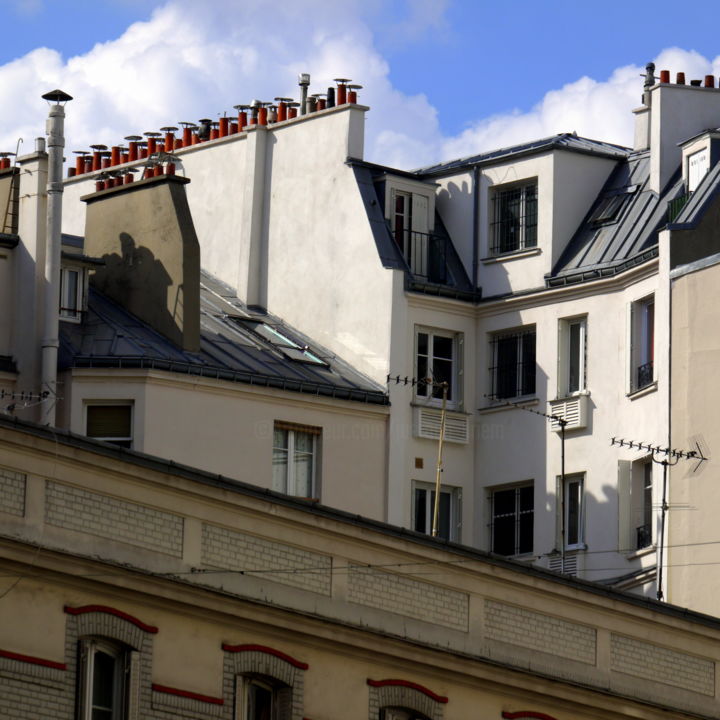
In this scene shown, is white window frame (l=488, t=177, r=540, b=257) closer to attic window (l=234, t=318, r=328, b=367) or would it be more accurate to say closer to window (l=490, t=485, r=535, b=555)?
attic window (l=234, t=318, r=328, b=367)

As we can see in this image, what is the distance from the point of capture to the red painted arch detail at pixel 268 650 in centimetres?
3319

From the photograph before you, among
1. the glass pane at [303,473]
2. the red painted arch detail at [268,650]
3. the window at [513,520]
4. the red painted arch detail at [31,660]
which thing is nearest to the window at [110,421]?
the glass pane at [303,473]

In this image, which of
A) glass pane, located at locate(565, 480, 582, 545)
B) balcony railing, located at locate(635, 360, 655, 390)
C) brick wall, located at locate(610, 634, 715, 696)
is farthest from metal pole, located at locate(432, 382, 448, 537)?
brick wall, located at locate(610, 634, 715, 696)

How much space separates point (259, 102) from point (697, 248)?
36.0ft

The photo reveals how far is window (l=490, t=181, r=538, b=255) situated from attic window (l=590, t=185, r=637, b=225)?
1208mm

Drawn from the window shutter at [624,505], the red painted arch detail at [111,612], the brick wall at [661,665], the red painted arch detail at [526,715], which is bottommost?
the red painted arch detail at [526,715]

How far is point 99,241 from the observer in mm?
48844

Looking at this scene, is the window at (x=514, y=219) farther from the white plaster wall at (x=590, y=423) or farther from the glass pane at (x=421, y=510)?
the glass pane at (x=421, y=510)

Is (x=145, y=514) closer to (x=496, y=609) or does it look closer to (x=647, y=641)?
(x=496, y=609)

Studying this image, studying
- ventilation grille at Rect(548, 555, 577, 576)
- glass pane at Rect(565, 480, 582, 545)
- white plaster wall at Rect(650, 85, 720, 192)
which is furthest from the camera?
white plaster wall at Rect(650, 85, 720, 192)

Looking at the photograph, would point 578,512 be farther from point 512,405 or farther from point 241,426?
point 241,426

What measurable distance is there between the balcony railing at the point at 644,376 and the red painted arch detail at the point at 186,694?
16.1 metres

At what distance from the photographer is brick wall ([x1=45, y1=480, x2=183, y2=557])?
3166 centimetres

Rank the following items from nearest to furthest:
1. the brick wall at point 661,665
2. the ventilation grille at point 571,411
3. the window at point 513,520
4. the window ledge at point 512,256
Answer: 1. the brick wall at point 661,665
2. the ventilation grille at point 571,411
3. the window at point 513,520
4. the window ledge at point 512,256
